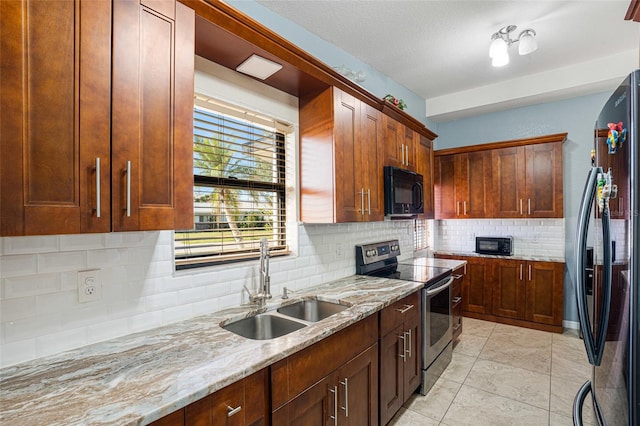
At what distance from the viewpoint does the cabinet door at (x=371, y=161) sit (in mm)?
2445

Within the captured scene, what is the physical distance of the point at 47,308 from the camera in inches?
47.8

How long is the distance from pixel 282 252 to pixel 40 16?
1.68 m

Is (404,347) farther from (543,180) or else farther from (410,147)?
(543,180)

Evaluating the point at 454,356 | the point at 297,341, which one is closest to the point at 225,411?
the point at 297,341

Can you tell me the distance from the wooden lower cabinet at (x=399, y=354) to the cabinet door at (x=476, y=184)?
2.38 m

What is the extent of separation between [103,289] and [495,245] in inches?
167

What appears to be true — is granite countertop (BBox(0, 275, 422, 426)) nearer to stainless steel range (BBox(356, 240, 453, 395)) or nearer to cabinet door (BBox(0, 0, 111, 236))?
cabinet door (BBox(0, 0, 111, 236))

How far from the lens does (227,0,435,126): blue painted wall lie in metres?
2.22

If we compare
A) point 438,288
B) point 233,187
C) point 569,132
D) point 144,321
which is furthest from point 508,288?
point 144,321

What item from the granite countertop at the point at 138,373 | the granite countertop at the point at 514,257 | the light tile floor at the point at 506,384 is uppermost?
the granite countertop at the point at 138,373

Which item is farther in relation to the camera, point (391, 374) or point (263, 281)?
point (391, 374)

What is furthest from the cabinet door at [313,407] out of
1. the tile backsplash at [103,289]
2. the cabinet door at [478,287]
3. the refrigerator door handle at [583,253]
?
the cabinet door at [478,287]

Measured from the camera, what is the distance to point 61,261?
1.25 metres

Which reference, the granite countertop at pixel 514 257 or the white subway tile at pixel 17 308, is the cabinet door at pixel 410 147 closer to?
the granite countertop at pixel 514 257
